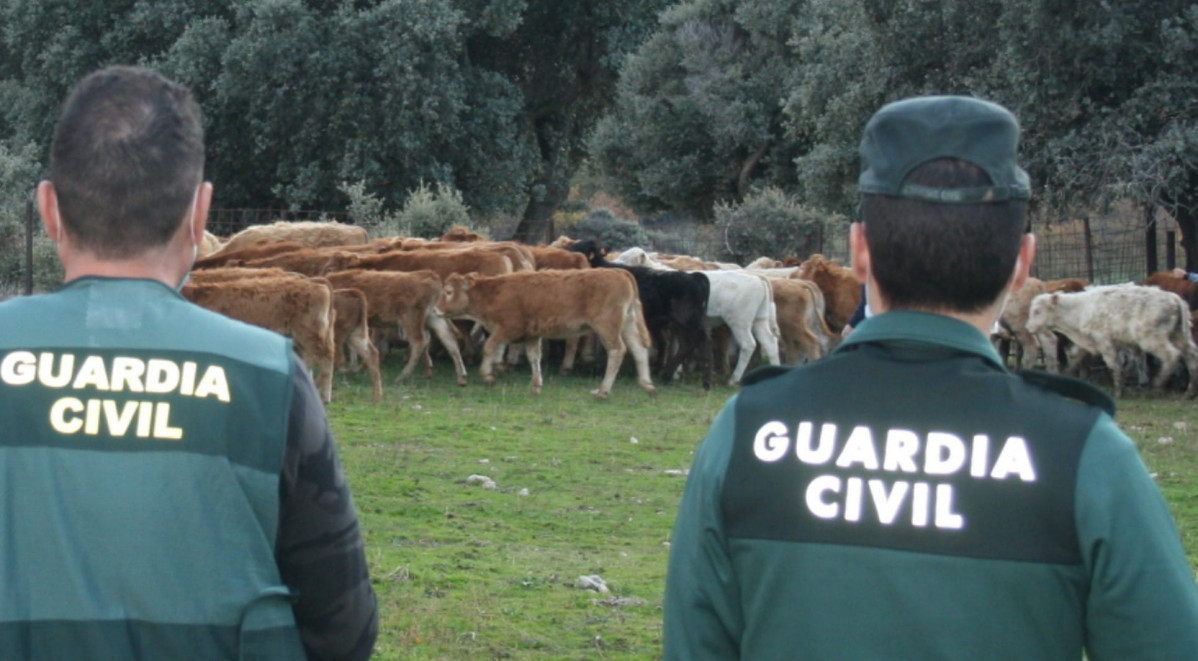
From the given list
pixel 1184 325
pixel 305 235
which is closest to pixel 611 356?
pixel 1184 325

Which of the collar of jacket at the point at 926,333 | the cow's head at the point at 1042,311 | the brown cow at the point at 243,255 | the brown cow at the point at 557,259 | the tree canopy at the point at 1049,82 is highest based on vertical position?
the tree canopy at the point at 1049,82

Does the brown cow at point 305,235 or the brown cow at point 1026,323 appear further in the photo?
the brown cow at point 305,235

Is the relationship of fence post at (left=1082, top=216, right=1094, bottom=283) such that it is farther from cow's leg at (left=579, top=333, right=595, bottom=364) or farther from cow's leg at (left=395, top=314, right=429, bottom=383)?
cow's leg at (left=395, top=314, right=429, bottom=383)

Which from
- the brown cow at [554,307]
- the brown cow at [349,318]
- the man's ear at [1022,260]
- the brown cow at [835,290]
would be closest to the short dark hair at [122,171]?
the man's ear at [1022,260]

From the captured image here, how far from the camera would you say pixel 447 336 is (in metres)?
19.0

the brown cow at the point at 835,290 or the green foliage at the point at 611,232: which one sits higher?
the green foliage at the point at 611,232

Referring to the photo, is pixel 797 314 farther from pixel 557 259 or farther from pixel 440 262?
pixel 440 262

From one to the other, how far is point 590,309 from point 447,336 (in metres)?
1.98

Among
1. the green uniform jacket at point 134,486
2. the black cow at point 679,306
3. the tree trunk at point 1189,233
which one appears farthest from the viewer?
the tree trunk at point 1189,233

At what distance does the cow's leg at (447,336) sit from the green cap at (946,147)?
16.2 meters

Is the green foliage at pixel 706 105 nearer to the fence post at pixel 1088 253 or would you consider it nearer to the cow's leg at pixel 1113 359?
the fence post at pixel 1088 253

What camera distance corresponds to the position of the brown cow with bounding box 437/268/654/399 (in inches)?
714

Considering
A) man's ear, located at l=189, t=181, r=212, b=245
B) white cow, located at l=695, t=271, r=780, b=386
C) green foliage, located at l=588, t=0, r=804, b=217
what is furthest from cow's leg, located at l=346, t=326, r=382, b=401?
green foliage, located at l=588, t=0, r=804, b=217

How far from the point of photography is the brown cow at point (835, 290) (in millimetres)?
21547
